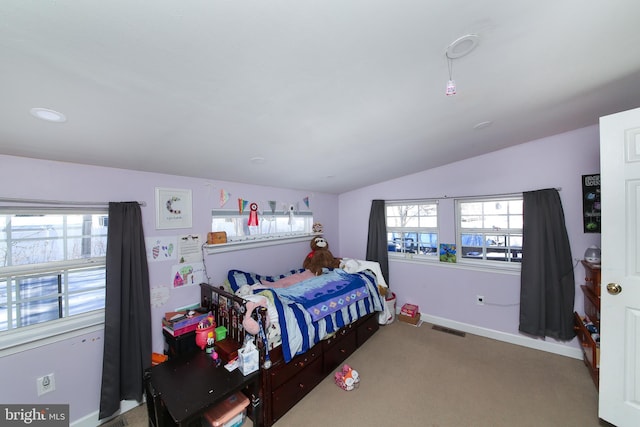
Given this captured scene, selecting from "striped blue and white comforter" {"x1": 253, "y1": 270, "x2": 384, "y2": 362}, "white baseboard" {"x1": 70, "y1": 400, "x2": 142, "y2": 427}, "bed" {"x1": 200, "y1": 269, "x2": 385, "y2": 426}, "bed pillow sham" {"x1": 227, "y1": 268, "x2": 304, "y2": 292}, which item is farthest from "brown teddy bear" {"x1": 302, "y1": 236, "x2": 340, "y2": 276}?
"white baseboard" {"x1": 70, "y1": 400, "x2": 142, "y2": 427}

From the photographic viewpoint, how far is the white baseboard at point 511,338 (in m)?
2.57

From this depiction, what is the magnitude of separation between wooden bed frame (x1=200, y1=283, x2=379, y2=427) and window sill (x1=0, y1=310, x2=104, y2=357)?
0.78 m

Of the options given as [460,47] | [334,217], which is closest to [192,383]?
[460,47]

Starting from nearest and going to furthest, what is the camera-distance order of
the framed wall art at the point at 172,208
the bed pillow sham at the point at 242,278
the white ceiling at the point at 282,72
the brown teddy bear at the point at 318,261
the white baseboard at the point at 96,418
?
the white ceiling at the point at 282,72
the white baseboard at the point at 96,418
the framed wall art at the point at 172,208
the bed pillow sham at the point at 242,278
the brown teddy bear at the point at 318,261

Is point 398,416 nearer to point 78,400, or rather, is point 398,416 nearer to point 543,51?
point 78,400

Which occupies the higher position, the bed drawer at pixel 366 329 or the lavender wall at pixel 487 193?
the lavender wall at pixel 487 193

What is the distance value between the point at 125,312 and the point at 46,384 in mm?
585

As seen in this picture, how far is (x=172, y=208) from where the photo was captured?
2.22 meters

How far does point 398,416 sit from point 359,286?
1192 millimetres

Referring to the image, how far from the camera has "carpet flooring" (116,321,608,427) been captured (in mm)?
1836

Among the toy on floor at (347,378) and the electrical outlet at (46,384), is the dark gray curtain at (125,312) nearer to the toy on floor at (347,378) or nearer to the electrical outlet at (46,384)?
the electrical outlet at (46,384)

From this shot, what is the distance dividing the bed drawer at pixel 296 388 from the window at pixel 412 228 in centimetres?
204

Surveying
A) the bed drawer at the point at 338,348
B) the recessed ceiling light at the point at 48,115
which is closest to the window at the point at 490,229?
the bed drawer at the point at 338,348

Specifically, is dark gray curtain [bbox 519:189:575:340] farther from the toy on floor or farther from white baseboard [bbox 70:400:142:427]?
white baseboard [bbox 70:400:142:427]
